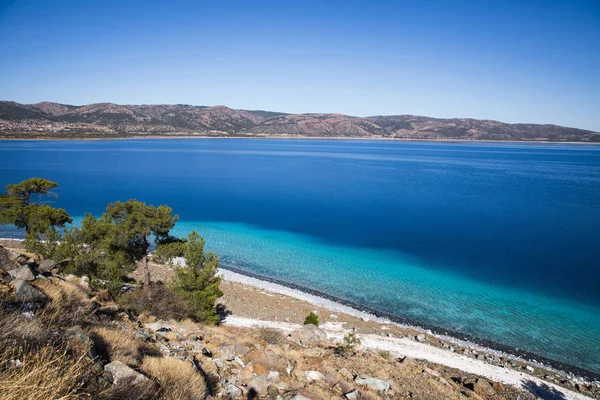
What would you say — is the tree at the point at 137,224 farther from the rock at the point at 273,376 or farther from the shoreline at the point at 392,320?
the rock at the point at 273,376

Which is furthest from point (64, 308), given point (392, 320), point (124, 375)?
point (392, 320)

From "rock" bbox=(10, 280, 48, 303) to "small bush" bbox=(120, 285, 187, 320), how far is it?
748cm

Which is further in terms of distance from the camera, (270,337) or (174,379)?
(270,337)

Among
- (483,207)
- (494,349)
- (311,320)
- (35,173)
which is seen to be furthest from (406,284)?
(35,173)

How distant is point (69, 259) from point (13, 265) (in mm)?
8637

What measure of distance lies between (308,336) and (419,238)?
28.3 metres

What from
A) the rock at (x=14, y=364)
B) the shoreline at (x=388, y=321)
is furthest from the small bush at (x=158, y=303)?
the rock at (x=14, y=364)

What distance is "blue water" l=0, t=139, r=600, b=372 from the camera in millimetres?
24859

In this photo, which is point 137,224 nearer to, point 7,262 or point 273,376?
point 7,262

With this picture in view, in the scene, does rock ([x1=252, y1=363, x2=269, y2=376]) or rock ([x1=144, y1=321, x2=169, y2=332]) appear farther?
rock ([x1=144, y1=321, x2=169, y2=332])

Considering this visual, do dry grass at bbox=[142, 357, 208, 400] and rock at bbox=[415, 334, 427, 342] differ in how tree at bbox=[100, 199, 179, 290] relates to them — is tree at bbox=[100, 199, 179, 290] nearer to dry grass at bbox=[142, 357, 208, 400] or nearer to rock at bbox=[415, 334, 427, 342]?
dry grass at bbox=[142, 357, 208, 400]

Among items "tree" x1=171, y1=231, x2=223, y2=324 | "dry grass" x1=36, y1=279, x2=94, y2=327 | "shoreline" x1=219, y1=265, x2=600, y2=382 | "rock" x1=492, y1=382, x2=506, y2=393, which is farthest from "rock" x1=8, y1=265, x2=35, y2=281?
"shoreline" x1=219, y1=265, x2=600, y2=382

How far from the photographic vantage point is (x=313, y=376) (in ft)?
35.6

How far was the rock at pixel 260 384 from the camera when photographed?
9.19 m
